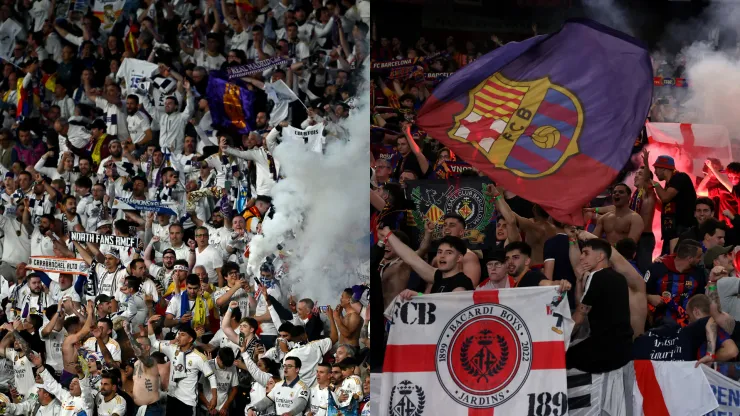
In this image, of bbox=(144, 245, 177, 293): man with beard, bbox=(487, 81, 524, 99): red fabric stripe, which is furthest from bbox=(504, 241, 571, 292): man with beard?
bbox=(144, 245, 177, 293): man with beard

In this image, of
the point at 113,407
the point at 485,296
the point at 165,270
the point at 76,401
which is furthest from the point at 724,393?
the point at 76,401

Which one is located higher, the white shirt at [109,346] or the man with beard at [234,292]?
the man with beard at [234,292]

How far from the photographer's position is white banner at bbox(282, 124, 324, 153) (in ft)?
36.1

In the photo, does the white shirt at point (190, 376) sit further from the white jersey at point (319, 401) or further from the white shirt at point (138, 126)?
the white shirt at point (138, 126)

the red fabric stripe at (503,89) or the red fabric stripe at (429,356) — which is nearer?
the red fabric stripe at (429,356)

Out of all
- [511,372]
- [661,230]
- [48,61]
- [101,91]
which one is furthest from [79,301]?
[661,230]

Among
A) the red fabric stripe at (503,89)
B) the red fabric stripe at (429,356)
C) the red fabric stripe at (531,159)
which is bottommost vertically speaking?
the red fabric stripe at (429,356)

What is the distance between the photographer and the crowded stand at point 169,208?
383 inches

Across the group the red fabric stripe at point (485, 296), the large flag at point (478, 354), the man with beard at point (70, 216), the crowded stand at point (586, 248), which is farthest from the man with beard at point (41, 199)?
the red fabric stripe at point (485, 296)

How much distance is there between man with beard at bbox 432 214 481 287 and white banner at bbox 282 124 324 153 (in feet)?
8.22

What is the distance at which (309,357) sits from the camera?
9297mm

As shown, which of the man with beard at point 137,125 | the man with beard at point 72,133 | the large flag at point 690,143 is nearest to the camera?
the large flag at point 690,143

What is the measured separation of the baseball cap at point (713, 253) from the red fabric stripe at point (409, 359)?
7.66ft

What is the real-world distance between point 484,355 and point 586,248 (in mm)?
1158
